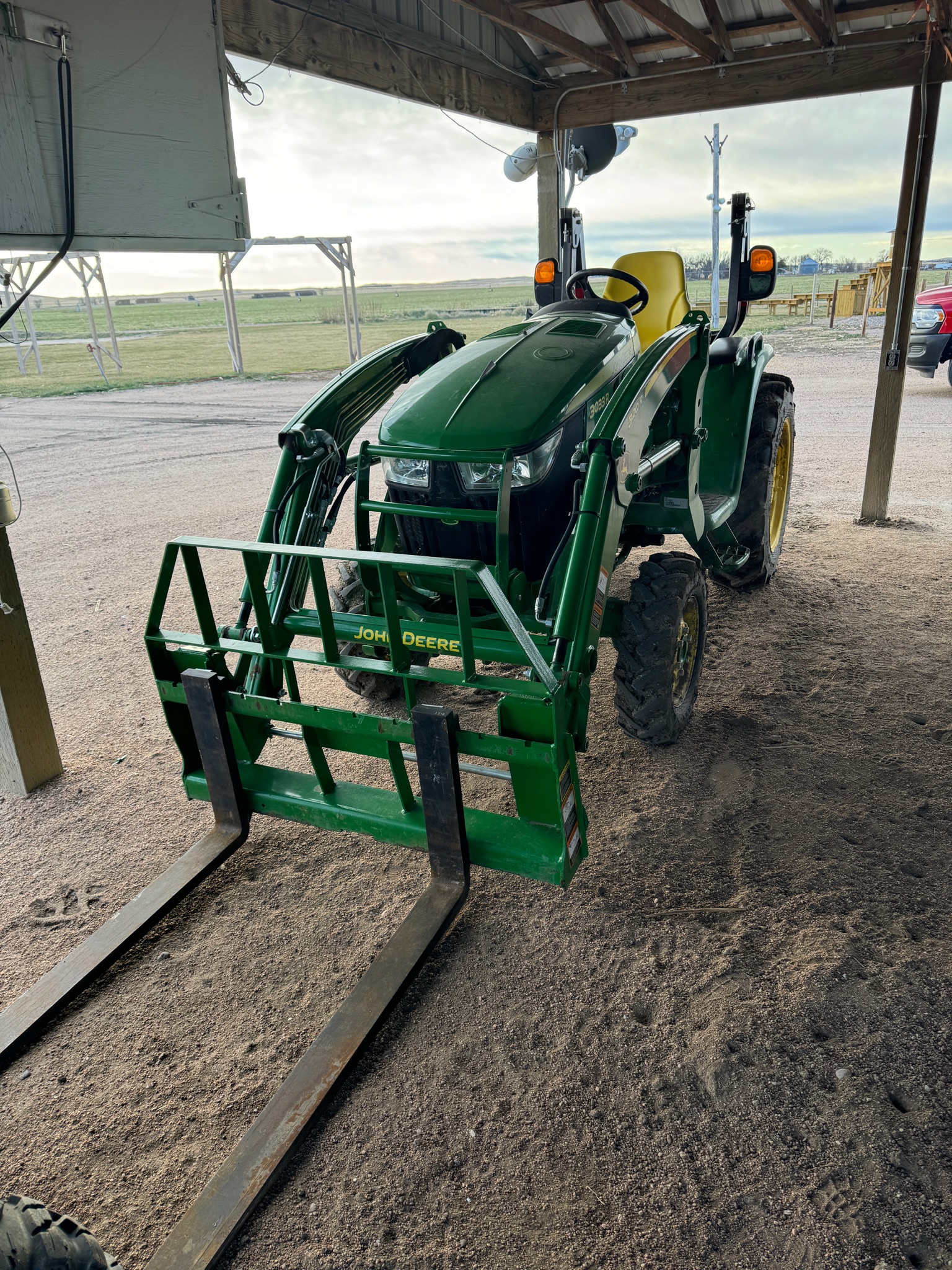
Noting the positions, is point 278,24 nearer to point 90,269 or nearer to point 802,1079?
point 802,1079

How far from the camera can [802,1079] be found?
2.02 m

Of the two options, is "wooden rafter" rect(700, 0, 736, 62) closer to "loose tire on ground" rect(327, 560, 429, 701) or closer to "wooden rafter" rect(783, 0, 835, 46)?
"wooden rafter" rect(783, 0, 835, 46)

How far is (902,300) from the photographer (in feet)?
19.2

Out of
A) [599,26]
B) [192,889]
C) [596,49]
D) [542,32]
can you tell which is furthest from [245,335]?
[192,889]

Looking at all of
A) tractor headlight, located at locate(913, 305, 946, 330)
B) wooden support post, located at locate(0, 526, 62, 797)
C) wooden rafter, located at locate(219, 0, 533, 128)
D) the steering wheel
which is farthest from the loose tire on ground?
tractor headlight, located at locate(913, 305, 946, 330)

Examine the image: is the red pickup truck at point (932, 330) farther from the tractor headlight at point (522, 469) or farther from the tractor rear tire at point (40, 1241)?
the tractor rear tire at point (40, 1241)

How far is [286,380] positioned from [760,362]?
15205 mm

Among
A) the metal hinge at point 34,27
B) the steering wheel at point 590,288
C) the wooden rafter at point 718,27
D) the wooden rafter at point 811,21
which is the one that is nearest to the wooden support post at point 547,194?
the wooden rafter at point 718,27

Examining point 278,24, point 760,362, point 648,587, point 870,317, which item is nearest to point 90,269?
point 278,24

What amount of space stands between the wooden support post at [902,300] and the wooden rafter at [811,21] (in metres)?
0.66

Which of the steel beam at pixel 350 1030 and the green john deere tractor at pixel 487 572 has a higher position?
the green john deere tractor at pixel 487 572

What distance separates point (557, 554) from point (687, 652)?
2.85ft

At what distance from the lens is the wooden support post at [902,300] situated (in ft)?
17.8

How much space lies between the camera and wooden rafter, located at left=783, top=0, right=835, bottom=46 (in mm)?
4867
